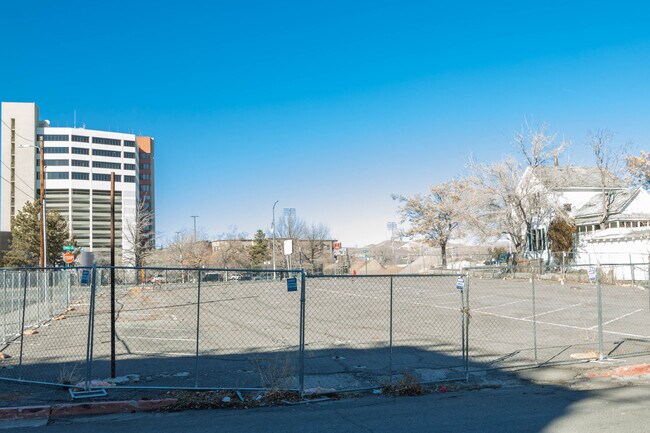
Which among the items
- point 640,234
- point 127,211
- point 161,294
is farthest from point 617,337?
point 127,211

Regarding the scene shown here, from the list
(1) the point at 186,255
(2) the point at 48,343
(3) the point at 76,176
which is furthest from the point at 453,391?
(3) the point at 76,176

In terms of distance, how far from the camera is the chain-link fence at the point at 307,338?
32.9ft

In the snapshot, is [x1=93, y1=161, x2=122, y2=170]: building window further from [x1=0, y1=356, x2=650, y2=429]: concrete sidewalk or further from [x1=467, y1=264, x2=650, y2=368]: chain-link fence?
[x1=0, y1=356, x2=650, y2=429]: concrete sidewalk

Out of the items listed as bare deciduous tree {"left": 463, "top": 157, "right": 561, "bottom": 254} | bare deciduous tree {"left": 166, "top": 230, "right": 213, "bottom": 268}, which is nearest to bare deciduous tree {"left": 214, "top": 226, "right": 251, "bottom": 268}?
bare deciduous tree {"left": 166, "top": 230, "right": 213, "bottom": 268}

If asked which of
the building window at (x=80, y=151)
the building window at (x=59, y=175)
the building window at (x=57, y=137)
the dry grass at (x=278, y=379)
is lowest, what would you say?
the dry grass at (x=278, y=379)

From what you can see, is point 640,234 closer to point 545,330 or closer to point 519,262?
point 519,262

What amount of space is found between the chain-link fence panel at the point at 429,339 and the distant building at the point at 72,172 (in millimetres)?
98892

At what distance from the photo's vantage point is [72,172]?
122 metres

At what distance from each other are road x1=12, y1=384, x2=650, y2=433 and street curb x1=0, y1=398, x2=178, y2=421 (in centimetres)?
23

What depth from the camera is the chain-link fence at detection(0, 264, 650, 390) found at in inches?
395

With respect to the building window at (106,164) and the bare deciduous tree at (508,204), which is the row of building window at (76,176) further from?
the bare deciduous tree at (508,204)

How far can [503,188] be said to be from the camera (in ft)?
152

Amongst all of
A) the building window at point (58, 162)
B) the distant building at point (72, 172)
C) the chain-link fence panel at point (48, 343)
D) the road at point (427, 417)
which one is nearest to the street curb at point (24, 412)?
the road at point (427, 417)

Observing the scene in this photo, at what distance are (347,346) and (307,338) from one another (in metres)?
1.89
